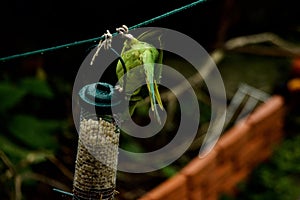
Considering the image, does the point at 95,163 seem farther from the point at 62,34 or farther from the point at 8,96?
the point at 62,34

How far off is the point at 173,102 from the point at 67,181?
4.51ft

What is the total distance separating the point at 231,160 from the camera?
562cm

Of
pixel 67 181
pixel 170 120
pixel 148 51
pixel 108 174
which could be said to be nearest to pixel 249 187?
pixel 170 120

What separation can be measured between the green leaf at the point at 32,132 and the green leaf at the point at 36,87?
10.4 inches

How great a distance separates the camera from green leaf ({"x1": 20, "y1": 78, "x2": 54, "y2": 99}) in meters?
5.29

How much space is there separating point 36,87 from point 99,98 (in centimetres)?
358

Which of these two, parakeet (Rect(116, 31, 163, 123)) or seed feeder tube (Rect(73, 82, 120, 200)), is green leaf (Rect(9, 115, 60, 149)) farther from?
parakeet (Rect(116, 31, 163, 123))

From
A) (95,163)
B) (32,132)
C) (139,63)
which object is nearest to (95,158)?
(95,163)

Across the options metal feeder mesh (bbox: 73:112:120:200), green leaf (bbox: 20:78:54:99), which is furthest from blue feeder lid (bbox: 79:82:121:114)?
green leaf (bbox: 20:78:54:99)

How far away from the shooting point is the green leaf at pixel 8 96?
4.89m

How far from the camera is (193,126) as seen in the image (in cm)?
611

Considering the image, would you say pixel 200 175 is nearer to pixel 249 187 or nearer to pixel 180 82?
pixel 249 187

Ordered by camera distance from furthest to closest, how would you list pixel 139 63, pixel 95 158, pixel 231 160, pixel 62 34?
1. pixel 62 34
2. pixel 231 160
3. pixel 95 158
4. pixel 139 63

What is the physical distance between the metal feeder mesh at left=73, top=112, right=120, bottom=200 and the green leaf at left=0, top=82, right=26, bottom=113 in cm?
291
